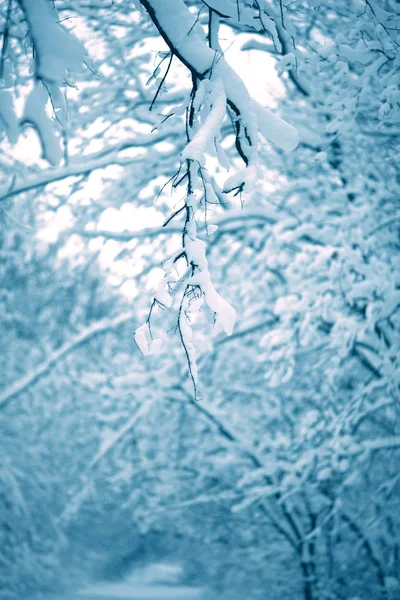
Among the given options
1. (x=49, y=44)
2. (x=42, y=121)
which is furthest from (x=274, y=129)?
(x=42, y=121)

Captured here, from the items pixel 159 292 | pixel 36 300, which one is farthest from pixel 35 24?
pixel 36 300

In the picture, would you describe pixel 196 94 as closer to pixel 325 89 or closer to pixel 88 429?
pixel 325 89

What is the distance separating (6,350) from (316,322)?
494 cm

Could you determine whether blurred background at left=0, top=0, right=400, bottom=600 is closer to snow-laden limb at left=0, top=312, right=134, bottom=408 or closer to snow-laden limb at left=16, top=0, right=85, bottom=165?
snow-laden limb at left=0, top=312, right=134, bottom=408

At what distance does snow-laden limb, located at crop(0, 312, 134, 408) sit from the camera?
6195mm

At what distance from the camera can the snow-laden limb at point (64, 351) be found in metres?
6.20

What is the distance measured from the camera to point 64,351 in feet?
20.3

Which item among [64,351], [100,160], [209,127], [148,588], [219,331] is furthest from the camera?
[148,588]

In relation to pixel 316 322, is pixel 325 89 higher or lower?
higher

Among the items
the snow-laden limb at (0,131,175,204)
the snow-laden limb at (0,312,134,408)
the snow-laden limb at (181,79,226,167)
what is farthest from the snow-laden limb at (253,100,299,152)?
the snow-laden limb at (0,312,134,408)

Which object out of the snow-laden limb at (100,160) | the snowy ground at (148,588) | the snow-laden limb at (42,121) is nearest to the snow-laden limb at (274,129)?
the snow-laden limb at (42,121)

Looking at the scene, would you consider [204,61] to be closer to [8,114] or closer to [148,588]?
[8,114]

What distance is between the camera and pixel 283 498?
16.2 ft

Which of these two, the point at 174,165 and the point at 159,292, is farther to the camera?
the point at 174,165
